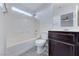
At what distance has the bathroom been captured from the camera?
80.5 inches

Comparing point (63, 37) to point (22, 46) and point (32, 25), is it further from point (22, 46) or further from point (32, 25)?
point (22, 46)

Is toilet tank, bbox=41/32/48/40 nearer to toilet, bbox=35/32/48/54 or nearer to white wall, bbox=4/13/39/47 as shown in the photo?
toilet, bbox=35/32/48/54

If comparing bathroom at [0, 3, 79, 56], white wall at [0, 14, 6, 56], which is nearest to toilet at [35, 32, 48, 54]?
bathroom at [0, 3, 79, 56]

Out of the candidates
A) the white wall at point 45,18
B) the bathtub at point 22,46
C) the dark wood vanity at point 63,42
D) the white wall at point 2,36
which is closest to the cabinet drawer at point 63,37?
the dark wood vanity at point 63,42

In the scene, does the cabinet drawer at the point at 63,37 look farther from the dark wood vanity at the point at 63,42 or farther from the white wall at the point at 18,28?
→ the white wall at the point at 18,28

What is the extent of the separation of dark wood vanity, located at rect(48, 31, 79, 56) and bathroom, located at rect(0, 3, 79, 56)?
6 cm

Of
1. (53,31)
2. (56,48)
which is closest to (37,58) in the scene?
(53,31)

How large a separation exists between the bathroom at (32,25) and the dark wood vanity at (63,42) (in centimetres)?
6

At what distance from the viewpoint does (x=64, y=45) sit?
215 cm

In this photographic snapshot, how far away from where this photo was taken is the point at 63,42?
2.13 m

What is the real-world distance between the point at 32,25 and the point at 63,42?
26.8 inches

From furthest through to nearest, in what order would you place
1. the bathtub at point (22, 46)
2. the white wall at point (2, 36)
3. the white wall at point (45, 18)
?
the bathtub at point (22, 46) → the white wall at point (45, 18) → the white wall at point (2, 36)

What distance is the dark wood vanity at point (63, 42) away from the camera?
77.5 inches

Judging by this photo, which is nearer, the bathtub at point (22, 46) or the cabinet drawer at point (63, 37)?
the cabinet drawer at point (63, 37)
